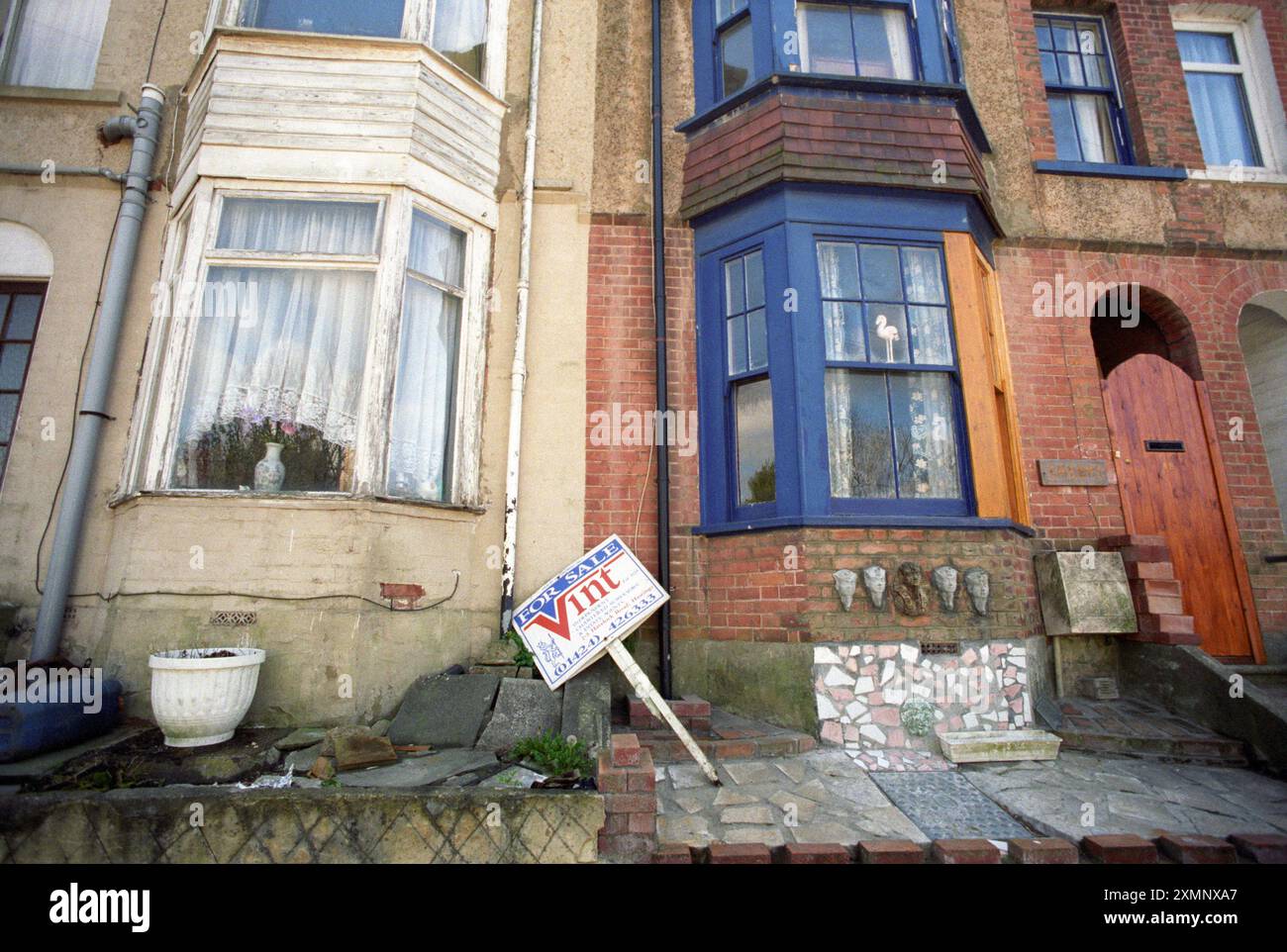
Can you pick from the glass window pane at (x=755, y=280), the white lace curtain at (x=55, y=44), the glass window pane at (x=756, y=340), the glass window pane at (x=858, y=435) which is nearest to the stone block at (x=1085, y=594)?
the glass window pane at (x=858, y=435)

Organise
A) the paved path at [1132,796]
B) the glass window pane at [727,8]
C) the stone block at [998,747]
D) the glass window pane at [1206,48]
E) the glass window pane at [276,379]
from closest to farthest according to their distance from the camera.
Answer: the paved path at [1132,796] → the stone block at [998,747] → the glass window pane at [276,379] → the glass window pane at [727,8] → the glass window pane at [1206,48]

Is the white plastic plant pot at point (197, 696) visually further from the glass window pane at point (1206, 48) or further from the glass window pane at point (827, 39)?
the glass window pane at point (1206, 48)

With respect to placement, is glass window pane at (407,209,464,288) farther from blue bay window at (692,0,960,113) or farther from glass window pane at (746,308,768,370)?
blue bay window at (692,0,960,113)

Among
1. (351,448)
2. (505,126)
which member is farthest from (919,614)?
(505,126)

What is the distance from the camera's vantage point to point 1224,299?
236 inches

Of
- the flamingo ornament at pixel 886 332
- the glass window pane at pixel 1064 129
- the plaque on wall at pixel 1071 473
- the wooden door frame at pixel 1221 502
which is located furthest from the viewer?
the glass window pane at pixel 1064 129

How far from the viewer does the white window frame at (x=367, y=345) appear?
4.46 meters

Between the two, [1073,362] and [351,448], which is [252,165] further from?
[1073,362]

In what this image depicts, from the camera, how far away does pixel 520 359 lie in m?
5.15

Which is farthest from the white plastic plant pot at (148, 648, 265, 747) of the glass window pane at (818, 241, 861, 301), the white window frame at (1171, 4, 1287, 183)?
the white window frame at (1171, 4, 1287, 183)

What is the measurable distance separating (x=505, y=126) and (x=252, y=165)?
216 centimetres

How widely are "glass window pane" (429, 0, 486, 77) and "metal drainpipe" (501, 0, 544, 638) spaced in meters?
0.50

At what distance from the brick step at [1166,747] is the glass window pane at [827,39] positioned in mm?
5432

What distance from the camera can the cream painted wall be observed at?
160 inches
